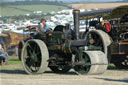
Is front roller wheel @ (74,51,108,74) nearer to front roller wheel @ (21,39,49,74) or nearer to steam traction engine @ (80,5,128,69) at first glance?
front roller wheel @ (21,39,49,74)

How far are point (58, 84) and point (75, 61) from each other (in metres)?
3.12

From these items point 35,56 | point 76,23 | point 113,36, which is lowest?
point 35,56

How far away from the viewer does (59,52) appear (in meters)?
14.3

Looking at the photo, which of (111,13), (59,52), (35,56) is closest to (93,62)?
(59,52)

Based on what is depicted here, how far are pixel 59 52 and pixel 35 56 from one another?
79 cm

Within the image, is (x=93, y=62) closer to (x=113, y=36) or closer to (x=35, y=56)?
(x=35, y=56)

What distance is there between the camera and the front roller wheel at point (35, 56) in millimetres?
13648

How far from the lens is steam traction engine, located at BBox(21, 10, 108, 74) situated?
521 inches

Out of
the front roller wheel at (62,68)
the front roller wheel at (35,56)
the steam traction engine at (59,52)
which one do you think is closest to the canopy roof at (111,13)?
the steam traction engine at (59,52)

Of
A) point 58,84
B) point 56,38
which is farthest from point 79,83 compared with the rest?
point 56,38

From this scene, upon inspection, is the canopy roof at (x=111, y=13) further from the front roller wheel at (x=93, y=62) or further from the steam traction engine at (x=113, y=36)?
the front roller wheel at (x=93, y=62)

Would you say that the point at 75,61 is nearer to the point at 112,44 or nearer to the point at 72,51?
the point at 72,51

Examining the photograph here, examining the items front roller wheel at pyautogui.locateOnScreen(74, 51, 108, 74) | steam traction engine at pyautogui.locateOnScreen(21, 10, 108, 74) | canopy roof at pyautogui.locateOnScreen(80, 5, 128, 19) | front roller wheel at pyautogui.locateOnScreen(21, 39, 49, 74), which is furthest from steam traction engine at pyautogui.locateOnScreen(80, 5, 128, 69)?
front roller wheel at pyautogui.locateOnScreen(21, 39, 49, 74)

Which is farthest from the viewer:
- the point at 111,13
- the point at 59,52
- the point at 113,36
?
the point at 111,13
